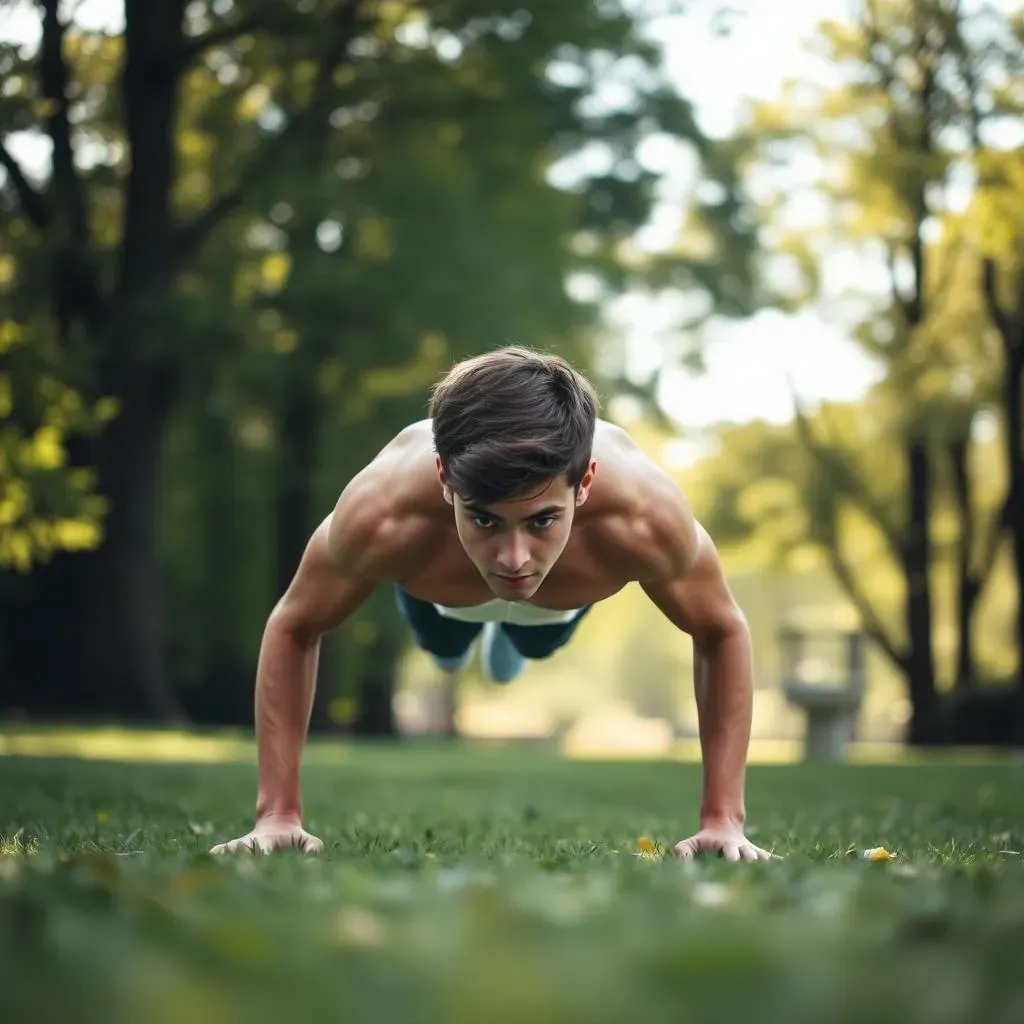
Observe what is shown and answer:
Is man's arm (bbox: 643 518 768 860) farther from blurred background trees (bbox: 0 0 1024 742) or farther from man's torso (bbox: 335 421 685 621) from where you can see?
blurred background trees (bbox: 0 0 1024 742)

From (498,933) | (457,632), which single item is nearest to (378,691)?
(457,632)

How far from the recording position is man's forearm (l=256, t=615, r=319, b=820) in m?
4.33

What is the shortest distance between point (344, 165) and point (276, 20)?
2.66 m

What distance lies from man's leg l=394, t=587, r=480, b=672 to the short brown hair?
1619 mm

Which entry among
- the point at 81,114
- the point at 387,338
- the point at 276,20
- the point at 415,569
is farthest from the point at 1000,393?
the point at 415,569

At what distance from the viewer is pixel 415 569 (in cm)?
456

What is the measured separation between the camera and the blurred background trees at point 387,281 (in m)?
18.0

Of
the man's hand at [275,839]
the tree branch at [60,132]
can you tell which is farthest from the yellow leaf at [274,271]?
the man's hand at [275,839]

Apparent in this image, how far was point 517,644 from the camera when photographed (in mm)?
6457

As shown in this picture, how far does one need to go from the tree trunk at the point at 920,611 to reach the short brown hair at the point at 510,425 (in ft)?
75.8

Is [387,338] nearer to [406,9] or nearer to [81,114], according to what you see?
[406,9]

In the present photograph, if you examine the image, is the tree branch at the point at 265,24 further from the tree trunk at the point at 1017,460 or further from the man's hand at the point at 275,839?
the man's hand at the point at 275,839

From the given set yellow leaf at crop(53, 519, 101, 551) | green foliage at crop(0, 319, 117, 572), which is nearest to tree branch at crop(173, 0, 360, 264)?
green foliage at crop(0, 319, 117, 572)

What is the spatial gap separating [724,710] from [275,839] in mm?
1461
